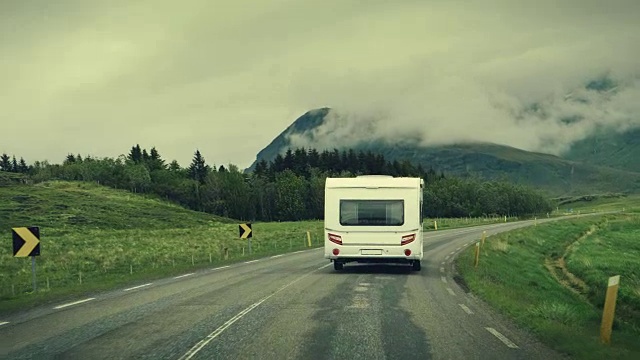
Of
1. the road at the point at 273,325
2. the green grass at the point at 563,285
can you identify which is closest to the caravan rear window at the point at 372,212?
the road at the point at 273,325

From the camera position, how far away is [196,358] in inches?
353

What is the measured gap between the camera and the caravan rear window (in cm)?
2217

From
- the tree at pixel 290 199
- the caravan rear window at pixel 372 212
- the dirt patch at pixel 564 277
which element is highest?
the tree at pixel 290 199

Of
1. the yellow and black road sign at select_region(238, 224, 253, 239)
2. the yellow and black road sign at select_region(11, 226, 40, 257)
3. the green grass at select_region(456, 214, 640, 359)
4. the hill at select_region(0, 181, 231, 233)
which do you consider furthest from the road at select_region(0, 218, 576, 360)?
the hill at select_region(0, 181, 231, 233)

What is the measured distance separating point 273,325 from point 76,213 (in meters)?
86.4

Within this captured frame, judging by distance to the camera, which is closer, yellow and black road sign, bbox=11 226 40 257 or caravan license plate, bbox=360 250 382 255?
yellow and black road sign, bbox=11 226 40 257

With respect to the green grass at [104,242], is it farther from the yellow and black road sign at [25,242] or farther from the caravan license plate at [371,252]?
the caravan license plate at [371,252]

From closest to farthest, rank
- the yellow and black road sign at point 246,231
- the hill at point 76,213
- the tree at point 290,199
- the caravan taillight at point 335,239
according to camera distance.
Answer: the caravan taillight at point 335,239 < the yellow and black road sign at point 246,231 < the hill at point 76,213 < the tree at point 290,199

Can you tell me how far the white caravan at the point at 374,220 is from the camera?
72.5ft

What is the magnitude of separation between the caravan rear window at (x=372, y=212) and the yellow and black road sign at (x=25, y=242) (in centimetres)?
984

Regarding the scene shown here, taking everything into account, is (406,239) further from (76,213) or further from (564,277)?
(76,213)

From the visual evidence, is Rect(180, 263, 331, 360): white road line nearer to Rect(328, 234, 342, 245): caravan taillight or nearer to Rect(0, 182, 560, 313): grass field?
Rect(0, 182, 560, 313): grass field

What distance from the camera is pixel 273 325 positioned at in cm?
1174

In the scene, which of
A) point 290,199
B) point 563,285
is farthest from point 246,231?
point 290,199
